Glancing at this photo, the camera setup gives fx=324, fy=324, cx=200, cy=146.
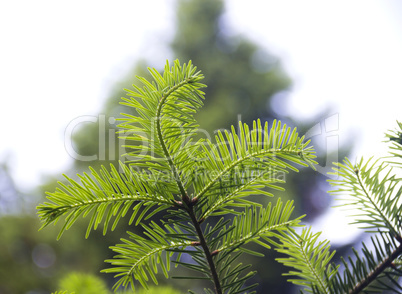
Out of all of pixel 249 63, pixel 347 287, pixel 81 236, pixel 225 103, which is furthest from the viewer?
pixel 249 63

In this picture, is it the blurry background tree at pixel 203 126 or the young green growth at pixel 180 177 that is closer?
the young green growth at pixel 180 177

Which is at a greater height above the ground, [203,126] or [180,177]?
[203,126]

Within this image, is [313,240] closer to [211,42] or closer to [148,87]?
[148,87]

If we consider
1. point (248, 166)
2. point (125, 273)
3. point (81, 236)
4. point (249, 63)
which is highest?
point (249, 63)

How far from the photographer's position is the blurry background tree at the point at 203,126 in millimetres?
3799

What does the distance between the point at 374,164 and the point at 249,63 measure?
508 cm

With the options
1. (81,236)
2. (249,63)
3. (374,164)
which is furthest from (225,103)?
(374,164)

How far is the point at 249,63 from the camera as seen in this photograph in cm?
522

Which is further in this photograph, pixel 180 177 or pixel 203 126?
pixel 203 126

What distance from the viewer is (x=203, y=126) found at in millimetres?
4160

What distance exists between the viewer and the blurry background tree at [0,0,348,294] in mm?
3799

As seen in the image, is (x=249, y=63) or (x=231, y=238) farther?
(x=249, y=63)

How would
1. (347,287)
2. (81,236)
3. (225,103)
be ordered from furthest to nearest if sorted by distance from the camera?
(225,103), (81,236), (347,287)

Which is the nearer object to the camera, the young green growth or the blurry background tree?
the young green growth
